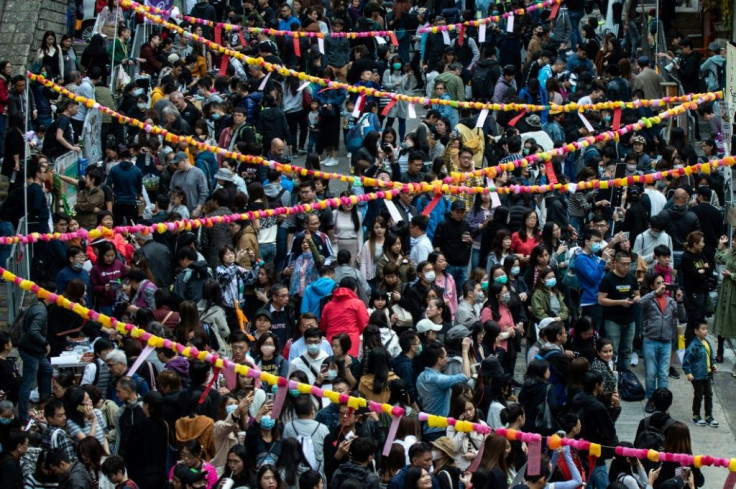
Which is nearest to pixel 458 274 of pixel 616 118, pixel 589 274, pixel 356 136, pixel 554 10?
pixel 589 274

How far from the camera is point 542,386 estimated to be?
14820 millimetres

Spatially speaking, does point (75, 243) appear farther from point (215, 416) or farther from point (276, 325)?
point (215, 416)

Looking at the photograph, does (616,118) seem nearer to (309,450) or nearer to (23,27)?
(309,450)

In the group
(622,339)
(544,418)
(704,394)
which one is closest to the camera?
(544,418)

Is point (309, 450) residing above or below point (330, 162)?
below

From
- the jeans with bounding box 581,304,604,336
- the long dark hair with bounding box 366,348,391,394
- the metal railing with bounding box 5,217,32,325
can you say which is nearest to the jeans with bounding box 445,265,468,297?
the jeans with bounding box 581,304,604,336

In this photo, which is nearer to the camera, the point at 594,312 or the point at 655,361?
the point at 655,361

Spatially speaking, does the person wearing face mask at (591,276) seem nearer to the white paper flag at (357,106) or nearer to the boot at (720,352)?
the boot at (720,352)

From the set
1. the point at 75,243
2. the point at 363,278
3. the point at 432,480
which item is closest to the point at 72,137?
the point at 75,243

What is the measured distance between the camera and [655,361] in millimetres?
17000

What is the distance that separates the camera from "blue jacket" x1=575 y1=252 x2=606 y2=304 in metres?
17.5

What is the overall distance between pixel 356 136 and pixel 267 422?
9.73 m

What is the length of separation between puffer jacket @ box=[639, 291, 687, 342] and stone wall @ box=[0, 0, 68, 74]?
13.1 meters

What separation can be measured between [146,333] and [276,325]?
2.38 m
